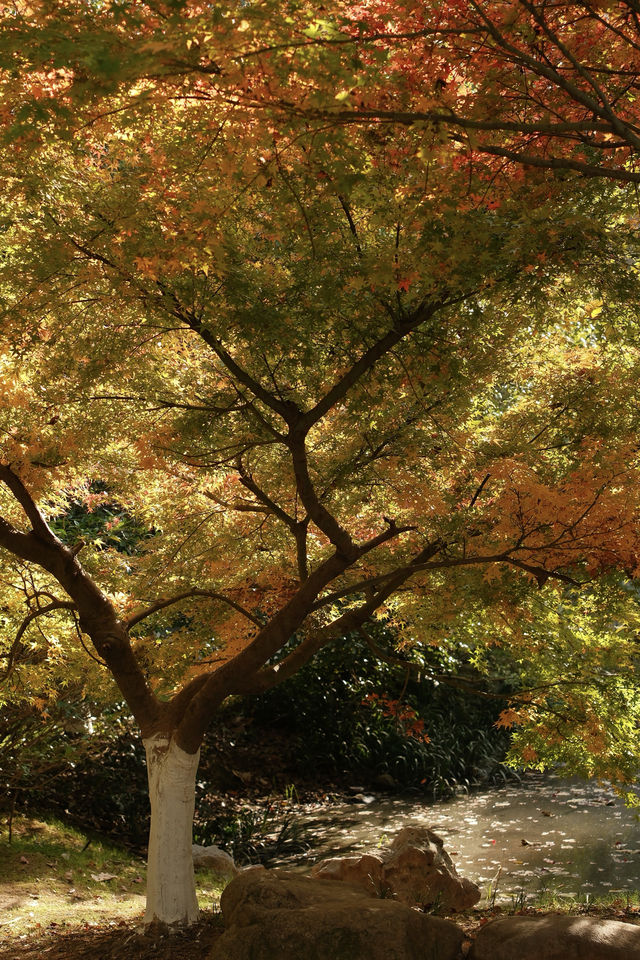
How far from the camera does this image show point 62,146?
11.5 feet

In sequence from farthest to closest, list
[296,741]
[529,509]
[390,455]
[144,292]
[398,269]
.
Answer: [296,741] → [390,455] → [529,509] → [144,292] → [398,269]

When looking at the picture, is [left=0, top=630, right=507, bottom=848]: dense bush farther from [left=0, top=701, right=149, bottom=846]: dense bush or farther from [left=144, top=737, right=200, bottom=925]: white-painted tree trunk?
[left=144, top=737, right=200, bottom=925]: white-painted tree trunk

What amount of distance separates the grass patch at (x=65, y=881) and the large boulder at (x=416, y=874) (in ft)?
3.15

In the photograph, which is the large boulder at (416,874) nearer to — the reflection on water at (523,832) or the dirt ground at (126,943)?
the dirt ground at (126,943)

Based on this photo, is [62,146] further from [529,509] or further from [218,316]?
[529,509]

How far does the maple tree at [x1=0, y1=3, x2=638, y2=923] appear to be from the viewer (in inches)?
111

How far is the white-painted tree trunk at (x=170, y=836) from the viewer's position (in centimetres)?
415

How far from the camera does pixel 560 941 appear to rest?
3.32 m

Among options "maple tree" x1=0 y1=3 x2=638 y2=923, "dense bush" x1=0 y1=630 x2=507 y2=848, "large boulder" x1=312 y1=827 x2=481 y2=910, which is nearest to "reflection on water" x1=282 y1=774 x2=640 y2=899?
"dense bush" x1=0 y1=630 x2=507 y2=848

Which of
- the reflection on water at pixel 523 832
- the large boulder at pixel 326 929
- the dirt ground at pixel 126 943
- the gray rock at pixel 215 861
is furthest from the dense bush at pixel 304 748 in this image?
the large boulder at pixel 326 929

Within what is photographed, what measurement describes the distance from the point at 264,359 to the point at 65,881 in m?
4.13

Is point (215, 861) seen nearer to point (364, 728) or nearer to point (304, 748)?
point (304, 748)

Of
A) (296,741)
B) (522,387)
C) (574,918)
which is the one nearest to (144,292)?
(522,387)

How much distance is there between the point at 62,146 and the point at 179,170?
2.03 ft
